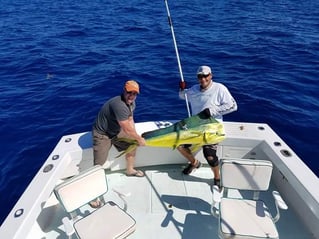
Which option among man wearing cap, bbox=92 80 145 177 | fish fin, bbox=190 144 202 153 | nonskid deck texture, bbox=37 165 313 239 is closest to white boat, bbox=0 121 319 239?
nonskid deck texture, bbox=37 165 313 239

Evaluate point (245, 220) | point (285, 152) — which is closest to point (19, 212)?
point (245, 220)

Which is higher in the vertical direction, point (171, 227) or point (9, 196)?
point (171, 227)

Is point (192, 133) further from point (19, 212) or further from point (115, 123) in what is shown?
point (19, 212)

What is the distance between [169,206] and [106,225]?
41.4 inches

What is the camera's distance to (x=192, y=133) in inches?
144

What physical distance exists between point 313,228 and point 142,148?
2161 mm

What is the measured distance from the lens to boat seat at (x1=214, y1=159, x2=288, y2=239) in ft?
9.13

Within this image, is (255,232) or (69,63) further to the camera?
(69,63)

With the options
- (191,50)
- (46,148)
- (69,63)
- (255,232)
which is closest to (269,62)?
(191,50)

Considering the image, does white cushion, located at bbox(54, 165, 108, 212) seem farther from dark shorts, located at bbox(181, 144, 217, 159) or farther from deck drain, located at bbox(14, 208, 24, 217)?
dark shorts, located at bbox(181, 144, 217, 159)

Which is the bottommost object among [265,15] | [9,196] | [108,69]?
[9,196]

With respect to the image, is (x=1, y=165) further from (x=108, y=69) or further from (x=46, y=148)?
(x=108, y=69)

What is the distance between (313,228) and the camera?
3221 millimetres

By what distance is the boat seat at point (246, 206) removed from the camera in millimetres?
2783
